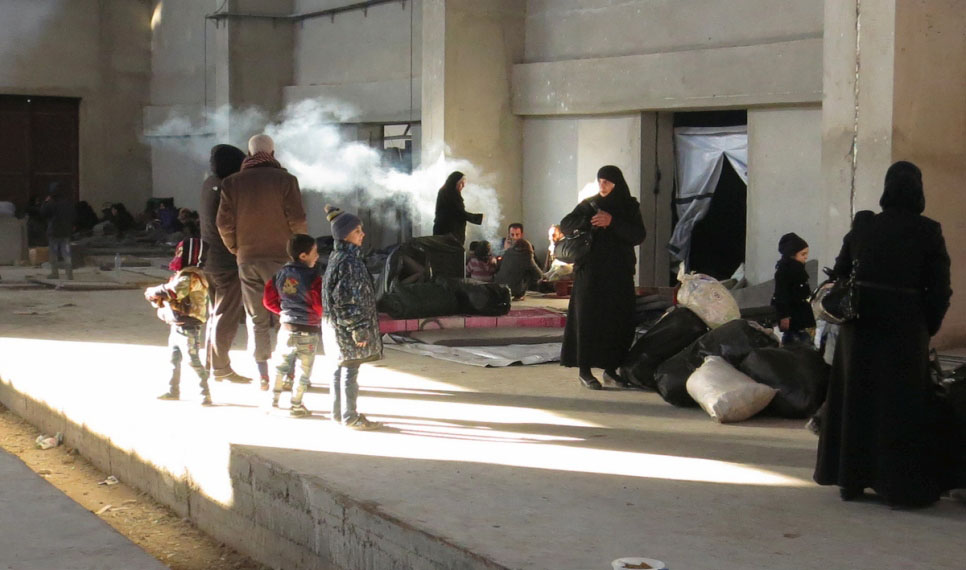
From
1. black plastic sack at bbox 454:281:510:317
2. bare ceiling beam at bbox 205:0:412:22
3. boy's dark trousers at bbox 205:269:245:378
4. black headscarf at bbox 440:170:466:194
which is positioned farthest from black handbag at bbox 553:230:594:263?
bare ceiling beam at bbox 205:0:412:22

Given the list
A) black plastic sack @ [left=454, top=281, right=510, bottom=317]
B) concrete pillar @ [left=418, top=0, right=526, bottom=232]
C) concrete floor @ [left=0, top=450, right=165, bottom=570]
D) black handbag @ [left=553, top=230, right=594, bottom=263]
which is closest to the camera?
concrete floor @ [left=0, top=450, right=165, bottom=570]

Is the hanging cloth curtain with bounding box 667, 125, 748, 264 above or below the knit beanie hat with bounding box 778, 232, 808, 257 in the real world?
above

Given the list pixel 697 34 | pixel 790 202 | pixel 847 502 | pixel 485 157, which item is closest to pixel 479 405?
pixel 847 502

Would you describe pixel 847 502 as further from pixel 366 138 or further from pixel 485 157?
pixel 366 138

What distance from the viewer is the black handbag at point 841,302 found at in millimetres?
5223

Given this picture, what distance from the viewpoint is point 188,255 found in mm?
7688

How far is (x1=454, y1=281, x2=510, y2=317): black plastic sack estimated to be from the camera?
38.5 feet

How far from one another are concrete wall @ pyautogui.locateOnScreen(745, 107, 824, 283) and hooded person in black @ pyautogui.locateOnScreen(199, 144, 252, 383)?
659 centimetres

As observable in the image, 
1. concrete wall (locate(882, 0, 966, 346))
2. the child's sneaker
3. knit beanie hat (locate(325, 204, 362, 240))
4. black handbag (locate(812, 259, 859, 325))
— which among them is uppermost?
concrete wall (locate(882, 0, 966, 346))

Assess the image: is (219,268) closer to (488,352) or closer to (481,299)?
(488,352)

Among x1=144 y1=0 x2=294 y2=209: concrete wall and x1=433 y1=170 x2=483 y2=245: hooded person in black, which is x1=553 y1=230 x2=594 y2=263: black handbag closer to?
x1=433 y1=170 x2=483 y2=245: hooded person in black

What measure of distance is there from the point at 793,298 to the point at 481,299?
11.9ft

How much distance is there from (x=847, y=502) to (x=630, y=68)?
10267 mm

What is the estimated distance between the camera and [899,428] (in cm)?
518
